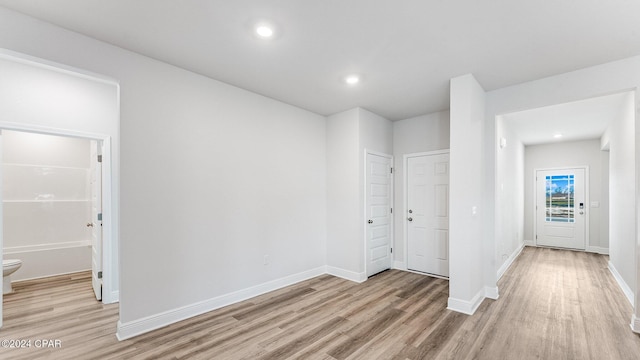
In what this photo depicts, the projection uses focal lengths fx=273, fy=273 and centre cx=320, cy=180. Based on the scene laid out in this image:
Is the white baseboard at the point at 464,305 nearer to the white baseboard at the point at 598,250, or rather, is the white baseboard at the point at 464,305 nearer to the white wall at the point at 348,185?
the white wall at the point at 348,185

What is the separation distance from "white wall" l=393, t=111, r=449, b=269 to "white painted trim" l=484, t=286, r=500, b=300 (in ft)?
4.81

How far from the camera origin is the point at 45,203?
4.65 meters

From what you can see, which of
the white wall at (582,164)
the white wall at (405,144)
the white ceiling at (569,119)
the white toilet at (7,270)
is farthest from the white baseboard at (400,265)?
the white toilet at (7,270)

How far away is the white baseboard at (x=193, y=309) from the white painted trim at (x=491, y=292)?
2606mm

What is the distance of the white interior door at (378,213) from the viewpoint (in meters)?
4.59

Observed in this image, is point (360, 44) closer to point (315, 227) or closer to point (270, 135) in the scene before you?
point (270, 135)

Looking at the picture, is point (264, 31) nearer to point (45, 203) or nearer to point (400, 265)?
point (400, 265)

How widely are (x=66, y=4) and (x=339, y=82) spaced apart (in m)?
2.55

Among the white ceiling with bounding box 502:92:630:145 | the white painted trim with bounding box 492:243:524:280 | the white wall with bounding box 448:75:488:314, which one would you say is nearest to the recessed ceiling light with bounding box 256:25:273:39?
the white wall with bounding box 448:75:488:314

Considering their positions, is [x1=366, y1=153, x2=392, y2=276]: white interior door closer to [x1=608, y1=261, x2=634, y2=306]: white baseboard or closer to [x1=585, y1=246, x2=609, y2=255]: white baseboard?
[x1=608, y1=261, x2=634, y2=306]: white baseboard

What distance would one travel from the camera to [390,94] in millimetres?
3846

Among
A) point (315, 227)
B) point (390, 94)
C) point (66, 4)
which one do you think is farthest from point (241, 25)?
point (315, 227)

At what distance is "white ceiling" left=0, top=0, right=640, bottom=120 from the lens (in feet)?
6.69

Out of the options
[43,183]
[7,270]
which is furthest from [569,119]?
[43,183]
